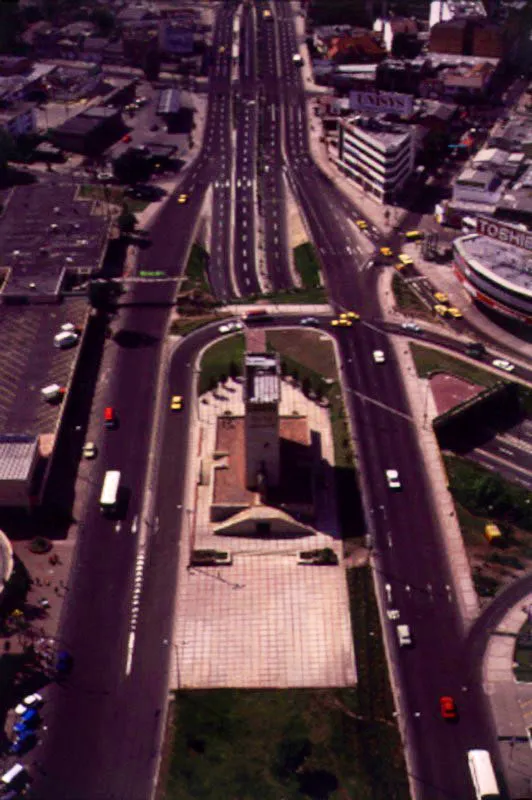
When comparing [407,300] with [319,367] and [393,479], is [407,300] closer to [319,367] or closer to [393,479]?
[319,367]

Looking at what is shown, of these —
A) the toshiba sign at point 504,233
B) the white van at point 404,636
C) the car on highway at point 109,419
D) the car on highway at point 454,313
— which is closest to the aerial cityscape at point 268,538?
the toshiba sign at point 504,233

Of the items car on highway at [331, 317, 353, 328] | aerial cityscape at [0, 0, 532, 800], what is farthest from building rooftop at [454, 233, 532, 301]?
car on highway at [331, 317, 353, 328]

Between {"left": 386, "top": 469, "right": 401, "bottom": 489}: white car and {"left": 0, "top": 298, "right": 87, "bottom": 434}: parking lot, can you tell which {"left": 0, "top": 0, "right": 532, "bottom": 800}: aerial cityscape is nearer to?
{"left": 386, "top": 469, "right": 401, "bottom": 489}: white car

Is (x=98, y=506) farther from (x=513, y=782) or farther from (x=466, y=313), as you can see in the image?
(x=466, y=313)

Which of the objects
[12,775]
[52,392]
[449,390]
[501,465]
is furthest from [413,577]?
[52,392]

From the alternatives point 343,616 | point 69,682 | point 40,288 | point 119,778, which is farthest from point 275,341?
point 119,778

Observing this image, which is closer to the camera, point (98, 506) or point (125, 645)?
point (125, 645)
